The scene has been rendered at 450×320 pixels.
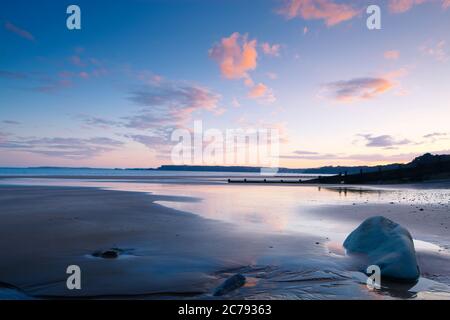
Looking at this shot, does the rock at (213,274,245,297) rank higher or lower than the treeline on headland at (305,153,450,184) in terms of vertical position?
lower

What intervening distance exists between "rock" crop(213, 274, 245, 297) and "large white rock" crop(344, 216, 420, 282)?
122 inches

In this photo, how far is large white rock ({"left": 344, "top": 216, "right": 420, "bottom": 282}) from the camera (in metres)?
6.81

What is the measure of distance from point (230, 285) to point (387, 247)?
4.40 meters

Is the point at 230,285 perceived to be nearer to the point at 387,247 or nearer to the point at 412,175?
the point at 387,247

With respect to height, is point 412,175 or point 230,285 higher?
point 412,175

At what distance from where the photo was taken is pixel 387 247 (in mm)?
8000

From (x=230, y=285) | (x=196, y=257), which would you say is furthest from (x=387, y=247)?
(x=196, y=257)

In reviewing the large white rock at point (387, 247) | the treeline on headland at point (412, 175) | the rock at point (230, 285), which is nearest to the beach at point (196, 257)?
the rock at point (230, 285)

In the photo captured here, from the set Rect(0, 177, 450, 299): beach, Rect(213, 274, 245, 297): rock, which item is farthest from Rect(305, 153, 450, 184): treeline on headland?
Rect(213, 274, 245, 297): rock

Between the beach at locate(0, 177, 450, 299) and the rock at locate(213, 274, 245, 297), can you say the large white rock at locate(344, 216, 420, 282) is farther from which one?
the rock at locate(213, 274, 245, 297)

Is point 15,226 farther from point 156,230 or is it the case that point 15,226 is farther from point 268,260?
point 268,260

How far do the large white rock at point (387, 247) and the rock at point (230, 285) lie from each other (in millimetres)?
3102

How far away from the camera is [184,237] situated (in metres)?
10.8
